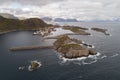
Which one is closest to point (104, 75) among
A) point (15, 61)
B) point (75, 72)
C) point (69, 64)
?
point (75, 72)

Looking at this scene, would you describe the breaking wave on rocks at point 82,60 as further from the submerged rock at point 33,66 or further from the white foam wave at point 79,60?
the submerged rock at point 33,66

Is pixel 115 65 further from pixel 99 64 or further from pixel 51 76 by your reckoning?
pixel 51 76

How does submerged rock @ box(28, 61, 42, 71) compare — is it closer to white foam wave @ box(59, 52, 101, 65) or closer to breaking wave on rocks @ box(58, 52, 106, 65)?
breaking wave on rocks @ box(58, 52, 106, 65)

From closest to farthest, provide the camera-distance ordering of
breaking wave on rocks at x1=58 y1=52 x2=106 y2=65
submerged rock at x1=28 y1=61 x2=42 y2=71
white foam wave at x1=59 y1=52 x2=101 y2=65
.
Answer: submerged rock at x1=28 y1=61 x2=42 y2=71, breaking wave on rocks at x1=58 y1=52 x2=106 y2=65, white foam wave at x1=59 y1=52 x2=101 y2=65

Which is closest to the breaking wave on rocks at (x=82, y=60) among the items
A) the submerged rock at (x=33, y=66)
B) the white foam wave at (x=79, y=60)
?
the white foam wave at (x=79, y=60)

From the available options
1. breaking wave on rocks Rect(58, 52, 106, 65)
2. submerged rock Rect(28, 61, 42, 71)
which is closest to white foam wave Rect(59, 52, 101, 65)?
breaking wave on rocks Rect(58, 52, 106, 65)

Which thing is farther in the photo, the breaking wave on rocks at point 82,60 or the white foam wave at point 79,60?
the white foam wave at point 79,60

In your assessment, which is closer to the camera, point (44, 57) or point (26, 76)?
point (26, 76)

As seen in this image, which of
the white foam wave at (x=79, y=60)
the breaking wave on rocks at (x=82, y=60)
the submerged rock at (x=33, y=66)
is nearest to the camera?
the submerged rock at (x=33, y=66)

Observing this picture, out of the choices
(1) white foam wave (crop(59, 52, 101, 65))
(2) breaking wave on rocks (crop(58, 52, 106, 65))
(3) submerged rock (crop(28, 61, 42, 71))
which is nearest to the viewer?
(3) submerged rock (crop(28, 61, 42, 71))

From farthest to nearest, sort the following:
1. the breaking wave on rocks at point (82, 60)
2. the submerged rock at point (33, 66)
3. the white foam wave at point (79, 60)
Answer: the white foam wave at point (79, 60) → the breaking wave on rocks at point (82, 60) → the submerged rock at point (33, 66)

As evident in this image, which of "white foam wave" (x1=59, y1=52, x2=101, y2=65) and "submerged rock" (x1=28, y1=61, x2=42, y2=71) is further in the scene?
"white foam wave" (x1=59, y1=52, x2=101, y2=65)
